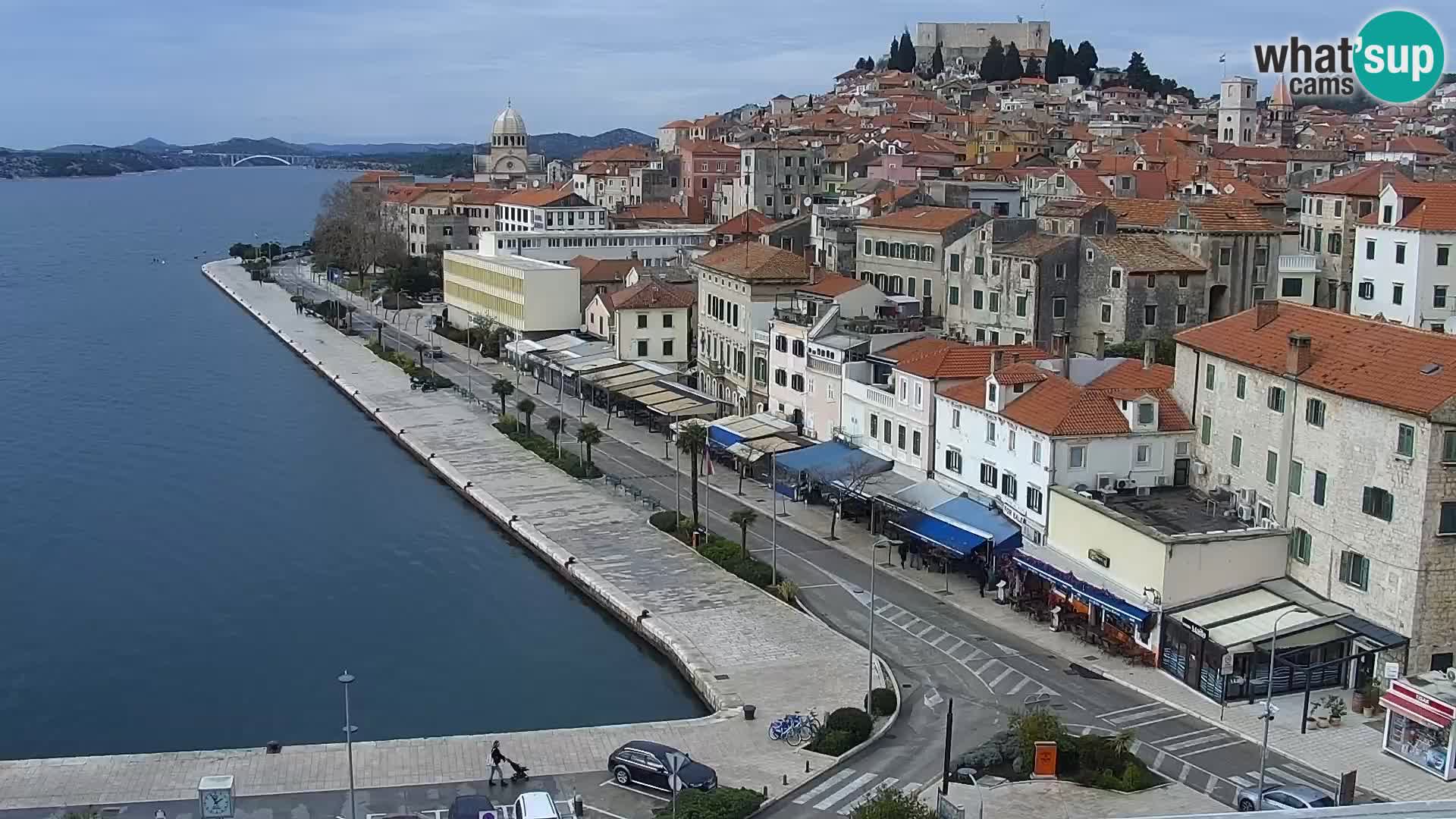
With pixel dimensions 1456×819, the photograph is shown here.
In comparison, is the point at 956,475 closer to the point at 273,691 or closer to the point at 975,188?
the point at 273,691

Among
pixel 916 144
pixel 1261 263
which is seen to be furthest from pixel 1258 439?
pixel 916 144

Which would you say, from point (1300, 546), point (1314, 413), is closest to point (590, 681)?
point (1300, 546)

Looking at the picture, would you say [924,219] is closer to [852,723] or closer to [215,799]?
[852,723]

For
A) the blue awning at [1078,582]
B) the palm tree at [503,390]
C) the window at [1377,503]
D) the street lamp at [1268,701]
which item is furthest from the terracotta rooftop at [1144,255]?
the palm tree at [503,390]

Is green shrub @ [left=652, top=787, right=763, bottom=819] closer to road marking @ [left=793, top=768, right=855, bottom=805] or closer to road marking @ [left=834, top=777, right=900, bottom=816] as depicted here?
road marking @ [left=793, top=768, right=855, bottom=805]

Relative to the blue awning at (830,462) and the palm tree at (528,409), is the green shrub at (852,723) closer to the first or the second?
the blue awning at (830,462)

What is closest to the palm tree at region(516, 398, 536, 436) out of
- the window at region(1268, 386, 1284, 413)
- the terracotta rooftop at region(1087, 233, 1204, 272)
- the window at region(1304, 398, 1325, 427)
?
the terracotta rooftop at region(1087, 233, 1204, 272)
